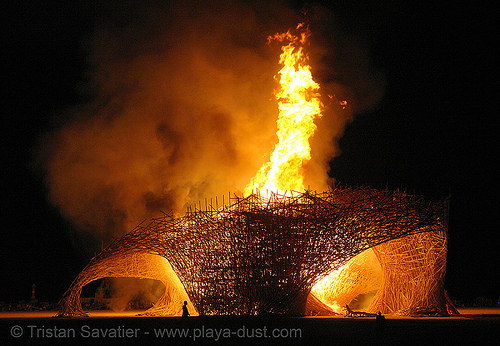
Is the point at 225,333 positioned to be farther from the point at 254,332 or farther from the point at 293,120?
the point at 293,120

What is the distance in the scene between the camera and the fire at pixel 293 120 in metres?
29.2

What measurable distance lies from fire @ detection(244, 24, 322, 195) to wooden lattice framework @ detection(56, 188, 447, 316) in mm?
5565

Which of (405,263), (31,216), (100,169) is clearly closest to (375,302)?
(405,263)

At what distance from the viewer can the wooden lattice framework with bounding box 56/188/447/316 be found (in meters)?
22.1

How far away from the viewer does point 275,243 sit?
22.2 metres

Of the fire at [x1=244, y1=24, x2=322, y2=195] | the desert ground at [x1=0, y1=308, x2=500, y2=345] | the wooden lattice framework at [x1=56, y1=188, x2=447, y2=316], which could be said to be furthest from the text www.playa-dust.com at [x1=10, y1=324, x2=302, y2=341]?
the fire at [x1=244, y1=24, x2=322, y2=195]

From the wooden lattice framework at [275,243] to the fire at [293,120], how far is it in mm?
5565

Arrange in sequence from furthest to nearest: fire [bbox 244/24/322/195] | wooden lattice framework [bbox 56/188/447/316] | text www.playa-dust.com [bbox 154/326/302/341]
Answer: fire [bbox 244/24/322/195] < wooden lattice framework [bbox 56/188/447/316] < text www.playa-dust.com [bbox 154/326/302/341]

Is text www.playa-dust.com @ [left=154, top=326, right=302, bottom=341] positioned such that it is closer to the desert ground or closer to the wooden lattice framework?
the desert ground

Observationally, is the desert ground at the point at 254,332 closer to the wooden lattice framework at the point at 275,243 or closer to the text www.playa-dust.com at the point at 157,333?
the text www.playa-dust.com at the point at 157,333

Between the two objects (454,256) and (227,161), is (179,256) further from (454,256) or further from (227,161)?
(454,256)

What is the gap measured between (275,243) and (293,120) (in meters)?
9.49

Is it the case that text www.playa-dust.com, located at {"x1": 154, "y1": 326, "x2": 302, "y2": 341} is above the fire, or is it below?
below

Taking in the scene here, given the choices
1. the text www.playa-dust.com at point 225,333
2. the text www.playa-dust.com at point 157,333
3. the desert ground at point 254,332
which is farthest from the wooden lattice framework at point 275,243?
the text www.playa-dust.com at point 225,333
